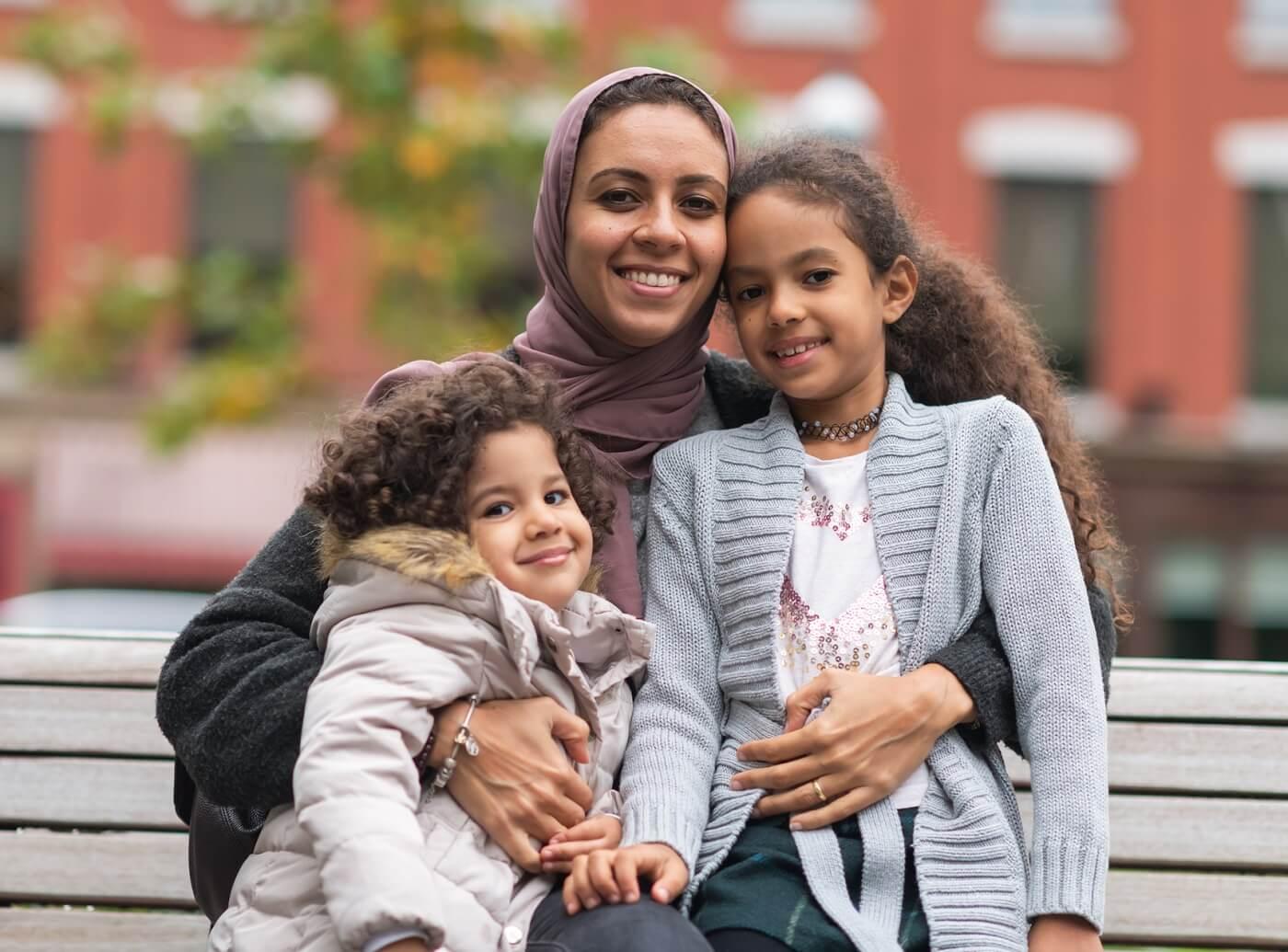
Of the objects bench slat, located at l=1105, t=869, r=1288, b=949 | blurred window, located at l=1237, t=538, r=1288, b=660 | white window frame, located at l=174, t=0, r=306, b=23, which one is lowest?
blurred window, located at l=1237, t=538, r=1288, b=660

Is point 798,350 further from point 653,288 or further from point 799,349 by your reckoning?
point 653,288

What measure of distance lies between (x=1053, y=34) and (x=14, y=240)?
9.89 metres

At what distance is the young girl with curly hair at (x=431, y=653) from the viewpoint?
2.39 m

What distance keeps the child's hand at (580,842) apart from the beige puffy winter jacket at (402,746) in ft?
0.15

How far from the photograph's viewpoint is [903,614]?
9.15 ft

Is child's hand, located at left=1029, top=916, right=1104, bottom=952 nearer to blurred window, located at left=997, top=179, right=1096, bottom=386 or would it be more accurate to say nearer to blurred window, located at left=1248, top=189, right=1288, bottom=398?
blurred window, located at left=997, top=179, right=1096, bottom=386

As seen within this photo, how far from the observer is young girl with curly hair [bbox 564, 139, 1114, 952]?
8.54 ft

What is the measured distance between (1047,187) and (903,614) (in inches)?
538

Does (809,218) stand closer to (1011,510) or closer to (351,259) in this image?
(1011,510)

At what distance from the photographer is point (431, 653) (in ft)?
8.44

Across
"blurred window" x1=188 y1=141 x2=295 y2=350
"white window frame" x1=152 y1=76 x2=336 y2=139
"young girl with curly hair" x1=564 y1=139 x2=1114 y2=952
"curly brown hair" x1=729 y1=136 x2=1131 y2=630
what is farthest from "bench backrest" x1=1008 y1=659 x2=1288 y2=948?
"blurred window" x1=188 y1=141 x2=295 y2=350

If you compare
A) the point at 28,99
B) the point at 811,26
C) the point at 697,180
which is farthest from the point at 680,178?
the point at 28,99

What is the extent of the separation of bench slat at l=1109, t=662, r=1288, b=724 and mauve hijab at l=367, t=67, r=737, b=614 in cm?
106

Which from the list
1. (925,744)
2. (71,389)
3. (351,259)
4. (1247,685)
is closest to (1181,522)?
(351,259)
